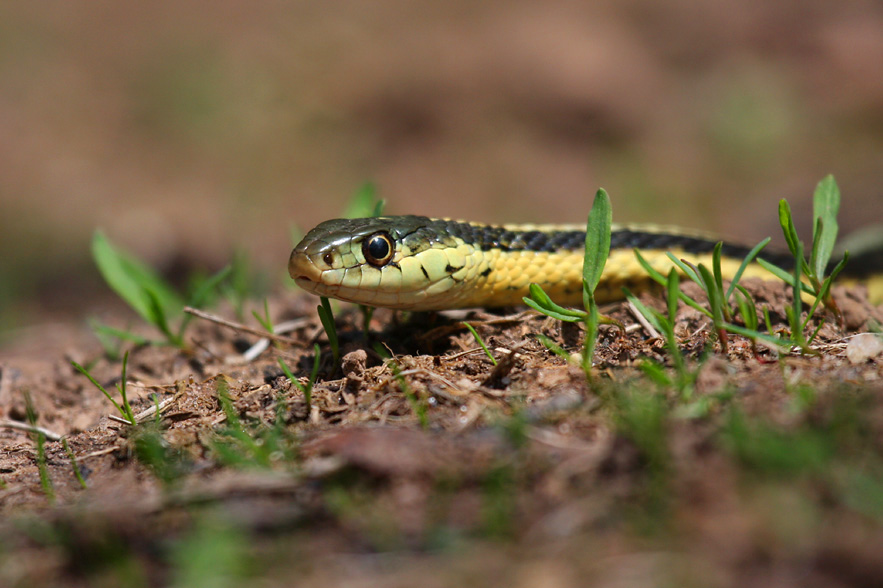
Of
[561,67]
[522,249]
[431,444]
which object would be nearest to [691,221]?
[561,67]

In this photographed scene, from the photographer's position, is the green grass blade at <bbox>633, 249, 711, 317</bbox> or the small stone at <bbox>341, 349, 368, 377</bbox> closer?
the green grass blade at <bbox>633, 249, 711, 317</bbox>

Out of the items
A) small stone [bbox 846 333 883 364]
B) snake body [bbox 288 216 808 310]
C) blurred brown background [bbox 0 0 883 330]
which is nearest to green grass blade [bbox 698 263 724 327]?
small stone [bbox 846 333 883 364]

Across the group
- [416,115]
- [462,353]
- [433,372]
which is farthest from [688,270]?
[416,115]

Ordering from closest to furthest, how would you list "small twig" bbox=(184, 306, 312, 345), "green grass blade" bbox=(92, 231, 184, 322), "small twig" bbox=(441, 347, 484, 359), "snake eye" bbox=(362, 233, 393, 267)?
"small twig" bbox=(441, 347, 484, 359) → "snake eye" bbox=(362, 233, 393, 267) → "small twig" bbox=(184, 306, 312, 345) → "green grass blade" bbox=(92, 231, 184, 322)

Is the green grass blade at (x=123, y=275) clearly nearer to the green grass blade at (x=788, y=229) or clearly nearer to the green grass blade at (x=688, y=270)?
the green grass blade at (x=688, y=270)

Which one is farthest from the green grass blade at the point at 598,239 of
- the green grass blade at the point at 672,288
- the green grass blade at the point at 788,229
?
the green grass blade at the point at 788,229

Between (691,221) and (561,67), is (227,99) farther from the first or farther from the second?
(691,221)

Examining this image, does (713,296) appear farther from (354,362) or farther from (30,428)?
(30,428)

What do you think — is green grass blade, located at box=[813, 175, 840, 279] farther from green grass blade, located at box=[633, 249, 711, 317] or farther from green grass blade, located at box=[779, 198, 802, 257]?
green grass blade, located at box=[633, 249, 711, 317]
